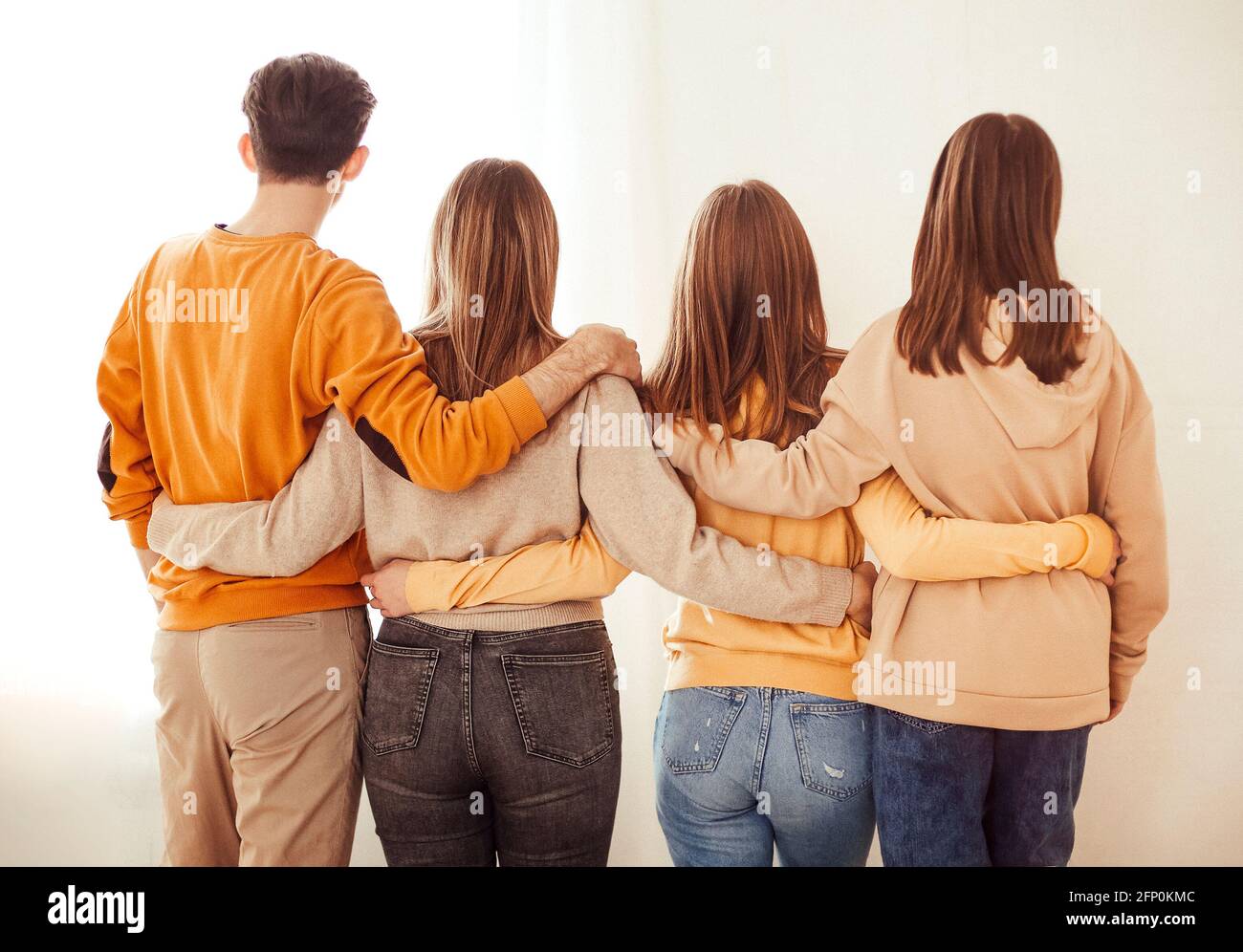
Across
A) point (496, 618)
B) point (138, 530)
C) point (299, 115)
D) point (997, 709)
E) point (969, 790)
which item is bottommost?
point (969, 790)

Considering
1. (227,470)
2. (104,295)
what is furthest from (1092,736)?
(104,295)

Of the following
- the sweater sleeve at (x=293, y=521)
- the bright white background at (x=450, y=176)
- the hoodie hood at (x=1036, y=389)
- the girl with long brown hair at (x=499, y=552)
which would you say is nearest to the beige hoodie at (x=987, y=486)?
the hoodie hood at (x=1036, y=389)

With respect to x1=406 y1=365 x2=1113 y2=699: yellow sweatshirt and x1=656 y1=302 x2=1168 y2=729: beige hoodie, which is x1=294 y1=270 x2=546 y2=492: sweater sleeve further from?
x1=656 y1=302 x2=1168 y2=729: beige hoodie

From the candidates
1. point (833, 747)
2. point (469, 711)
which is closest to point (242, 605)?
point (469, 711)

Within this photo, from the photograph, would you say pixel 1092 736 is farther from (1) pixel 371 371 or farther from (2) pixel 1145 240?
(1) pixel 371 371

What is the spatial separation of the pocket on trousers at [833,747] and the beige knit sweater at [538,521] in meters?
0.12

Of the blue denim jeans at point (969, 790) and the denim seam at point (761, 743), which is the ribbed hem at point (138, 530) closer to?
the denim seam at point (761, 743)

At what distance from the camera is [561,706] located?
1309 millimetres

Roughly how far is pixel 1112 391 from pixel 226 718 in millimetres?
1264

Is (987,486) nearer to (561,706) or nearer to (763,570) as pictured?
(763,570)

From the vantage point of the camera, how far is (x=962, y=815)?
1.30 metres

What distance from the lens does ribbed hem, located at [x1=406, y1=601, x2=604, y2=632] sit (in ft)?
4.38

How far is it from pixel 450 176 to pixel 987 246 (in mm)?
1285

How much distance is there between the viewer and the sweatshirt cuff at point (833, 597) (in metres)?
1.36
